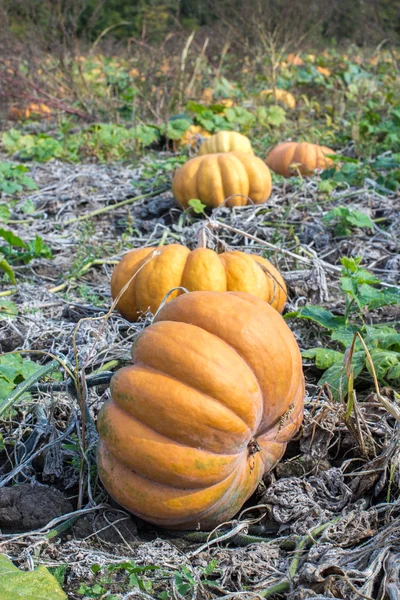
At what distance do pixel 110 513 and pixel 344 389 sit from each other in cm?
100

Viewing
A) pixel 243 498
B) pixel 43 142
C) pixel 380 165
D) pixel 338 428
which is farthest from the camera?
pixel 43 142

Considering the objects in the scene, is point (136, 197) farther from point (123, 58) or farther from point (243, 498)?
point (123, 58)

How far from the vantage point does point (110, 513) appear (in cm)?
220

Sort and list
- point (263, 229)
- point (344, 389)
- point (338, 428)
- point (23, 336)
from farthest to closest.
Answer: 1. point (263, 229)
2. point (23, 336)
3. point (344, 389)
4. point (338, 428)

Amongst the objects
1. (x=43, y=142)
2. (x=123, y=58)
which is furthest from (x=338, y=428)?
(x=123, y=58)

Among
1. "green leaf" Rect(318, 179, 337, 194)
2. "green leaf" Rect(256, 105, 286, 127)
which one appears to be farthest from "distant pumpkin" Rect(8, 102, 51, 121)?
"green leaf" Rect(318, 179, 337, 194)

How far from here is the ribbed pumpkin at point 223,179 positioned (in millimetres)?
4934

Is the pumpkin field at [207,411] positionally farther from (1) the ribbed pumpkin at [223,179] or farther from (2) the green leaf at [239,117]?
(2) the green leaf at [239,117]

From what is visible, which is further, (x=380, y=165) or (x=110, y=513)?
(x=380, y=165)

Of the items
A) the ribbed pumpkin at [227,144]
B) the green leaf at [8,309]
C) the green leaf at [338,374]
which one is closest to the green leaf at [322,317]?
the green leaf at [338,374]

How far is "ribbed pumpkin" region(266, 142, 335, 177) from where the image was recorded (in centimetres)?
604

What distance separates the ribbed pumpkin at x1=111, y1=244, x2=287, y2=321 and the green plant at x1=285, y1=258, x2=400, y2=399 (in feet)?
0.87

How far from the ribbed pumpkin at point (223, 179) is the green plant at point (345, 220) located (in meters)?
0.63

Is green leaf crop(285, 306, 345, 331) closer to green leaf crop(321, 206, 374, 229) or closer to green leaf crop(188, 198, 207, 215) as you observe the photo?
green leaf crop(321, 206, 374, 229)
